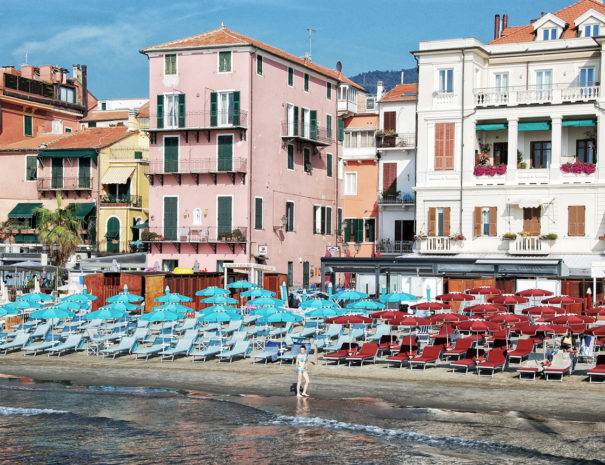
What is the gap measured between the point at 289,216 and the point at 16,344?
27116mm

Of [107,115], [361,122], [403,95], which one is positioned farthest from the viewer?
[107,115]

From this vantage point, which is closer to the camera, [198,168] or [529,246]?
[529,246]

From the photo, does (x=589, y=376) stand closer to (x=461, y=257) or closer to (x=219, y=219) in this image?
(x=461, y=257)

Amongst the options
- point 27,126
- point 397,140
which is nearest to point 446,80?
point 397,140

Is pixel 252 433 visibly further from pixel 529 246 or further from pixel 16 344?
pixel 529 246

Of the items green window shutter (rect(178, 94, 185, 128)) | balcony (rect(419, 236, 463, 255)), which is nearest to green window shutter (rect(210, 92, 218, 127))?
green window shutter (rect(178, 94, 185, 128))

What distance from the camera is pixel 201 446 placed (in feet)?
82.0

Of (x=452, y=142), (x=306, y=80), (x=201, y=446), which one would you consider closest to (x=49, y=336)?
(x=201, y=446)

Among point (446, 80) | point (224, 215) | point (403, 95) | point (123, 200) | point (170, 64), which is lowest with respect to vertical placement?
point (224, 215)

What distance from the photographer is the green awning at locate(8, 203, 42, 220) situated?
239 feet

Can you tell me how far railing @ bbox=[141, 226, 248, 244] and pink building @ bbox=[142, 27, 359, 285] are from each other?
0.21 feet

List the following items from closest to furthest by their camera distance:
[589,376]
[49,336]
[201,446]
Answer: [201,446] < [589,376] < [49,336]

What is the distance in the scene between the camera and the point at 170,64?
6575 centimetres

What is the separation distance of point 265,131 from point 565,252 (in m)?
21.0
